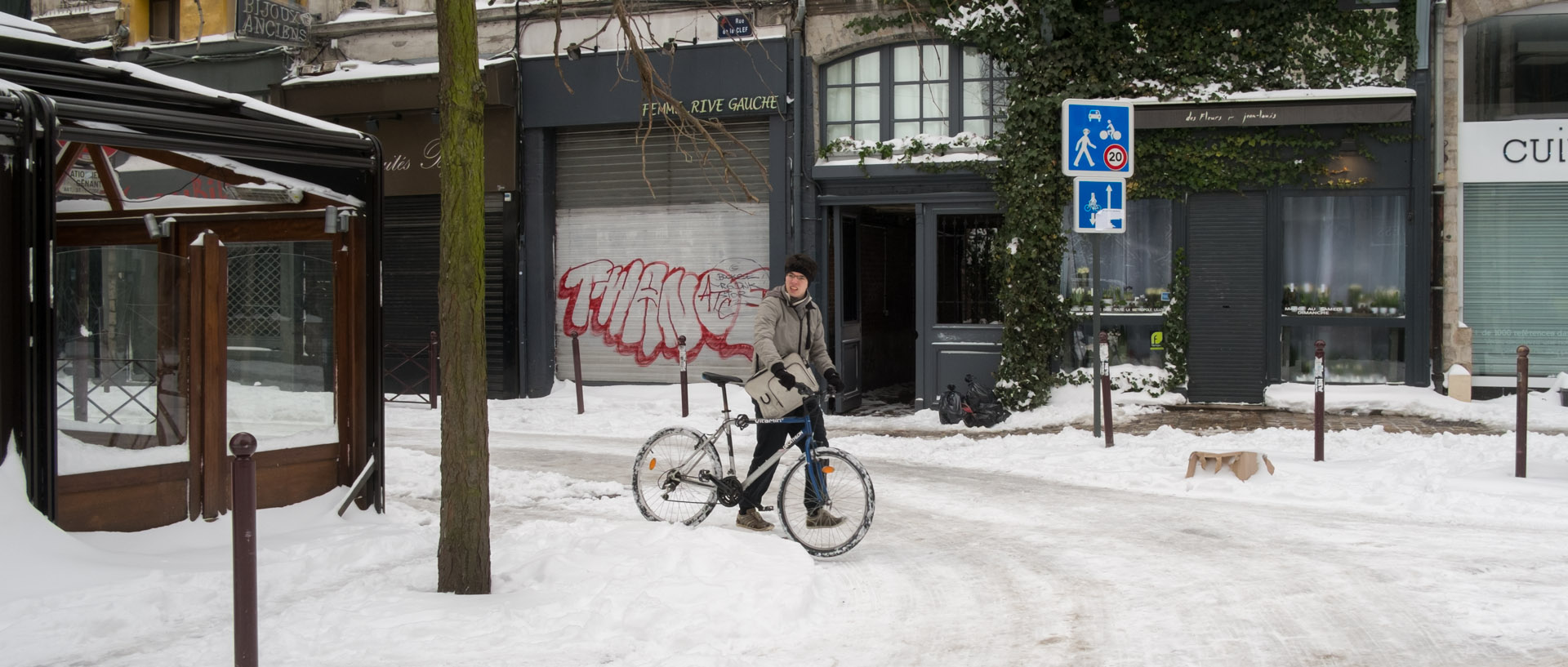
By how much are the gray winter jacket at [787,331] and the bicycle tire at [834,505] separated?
0.64 metres

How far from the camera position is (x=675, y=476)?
25.5 feet

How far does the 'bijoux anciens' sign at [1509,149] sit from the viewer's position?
13.3 m

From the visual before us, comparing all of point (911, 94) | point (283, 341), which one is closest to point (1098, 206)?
point (911, 94)

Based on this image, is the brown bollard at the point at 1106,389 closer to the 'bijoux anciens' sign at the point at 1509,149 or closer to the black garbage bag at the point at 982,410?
the black garbage bag at the point at 982,410

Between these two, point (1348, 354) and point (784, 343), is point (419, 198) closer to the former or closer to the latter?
point (784, 343)

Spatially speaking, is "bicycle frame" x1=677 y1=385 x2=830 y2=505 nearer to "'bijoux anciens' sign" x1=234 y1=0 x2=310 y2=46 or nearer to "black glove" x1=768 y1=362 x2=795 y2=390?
"black glove" x1=768 y1=362 x2=795 y2=390

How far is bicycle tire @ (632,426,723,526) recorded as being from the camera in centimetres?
773

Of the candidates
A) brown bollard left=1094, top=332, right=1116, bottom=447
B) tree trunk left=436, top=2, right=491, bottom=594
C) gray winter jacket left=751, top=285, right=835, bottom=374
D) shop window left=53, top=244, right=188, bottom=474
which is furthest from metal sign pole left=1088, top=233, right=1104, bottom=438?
shop window left=53, top=244, right=188, bottom=474

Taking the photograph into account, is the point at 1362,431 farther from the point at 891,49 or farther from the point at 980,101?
the point at 891,49

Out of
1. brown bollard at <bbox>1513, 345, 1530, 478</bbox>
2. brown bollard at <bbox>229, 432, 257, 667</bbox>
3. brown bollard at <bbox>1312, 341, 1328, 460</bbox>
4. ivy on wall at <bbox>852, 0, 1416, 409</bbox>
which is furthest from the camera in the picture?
ivy on wall at <bbox>852, 0, 1416, 409</bbox>

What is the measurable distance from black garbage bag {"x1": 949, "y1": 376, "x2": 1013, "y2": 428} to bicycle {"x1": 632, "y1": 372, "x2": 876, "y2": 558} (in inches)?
230

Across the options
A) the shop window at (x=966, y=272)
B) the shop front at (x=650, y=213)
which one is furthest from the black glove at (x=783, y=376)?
the shop front at (x=650, y=213)

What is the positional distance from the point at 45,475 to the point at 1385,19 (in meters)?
13.1

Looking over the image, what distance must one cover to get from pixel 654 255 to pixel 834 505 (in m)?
9.57
